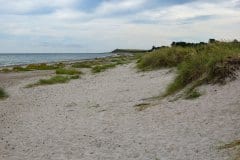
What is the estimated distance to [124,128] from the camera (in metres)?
11.9

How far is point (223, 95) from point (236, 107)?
5.24 ft

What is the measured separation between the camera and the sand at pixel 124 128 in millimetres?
9438

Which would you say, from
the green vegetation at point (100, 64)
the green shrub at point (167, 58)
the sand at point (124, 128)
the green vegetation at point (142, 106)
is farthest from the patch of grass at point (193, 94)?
the green vegetation at point (100, 64)

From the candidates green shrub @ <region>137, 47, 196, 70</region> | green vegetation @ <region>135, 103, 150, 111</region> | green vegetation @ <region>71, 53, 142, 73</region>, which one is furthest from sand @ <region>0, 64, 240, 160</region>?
green vegetation @ <region>71, 53, 142, 73</region>

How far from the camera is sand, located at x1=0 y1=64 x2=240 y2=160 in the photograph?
31.0ft

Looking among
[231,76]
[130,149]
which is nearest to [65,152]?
Answer: [130,149]

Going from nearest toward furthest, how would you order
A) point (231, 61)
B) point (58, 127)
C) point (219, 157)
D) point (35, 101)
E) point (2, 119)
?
point (219, 157) → point (58, 127) → point (2, 119) → point (231, 61) → point (35, 101)

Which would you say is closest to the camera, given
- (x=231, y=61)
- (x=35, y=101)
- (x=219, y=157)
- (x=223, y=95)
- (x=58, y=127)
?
(x=219, y=157)

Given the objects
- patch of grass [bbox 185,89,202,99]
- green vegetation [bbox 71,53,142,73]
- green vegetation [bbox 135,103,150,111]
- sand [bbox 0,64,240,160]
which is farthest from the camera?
green vegetation [bbox 71,53,142,73]

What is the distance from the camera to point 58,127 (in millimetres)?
12727

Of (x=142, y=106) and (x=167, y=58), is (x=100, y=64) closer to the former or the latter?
(x=167, y=58)

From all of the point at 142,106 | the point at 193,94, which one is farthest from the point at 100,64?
the point at 193,94

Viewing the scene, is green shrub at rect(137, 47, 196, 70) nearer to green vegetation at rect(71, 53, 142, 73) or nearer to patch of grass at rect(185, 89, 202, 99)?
green vegetation at rect(71, 53, 142, 73)

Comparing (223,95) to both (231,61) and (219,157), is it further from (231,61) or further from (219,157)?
(219,157)
